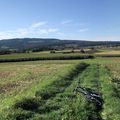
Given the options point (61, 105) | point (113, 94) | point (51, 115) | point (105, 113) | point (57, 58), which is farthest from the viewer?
point (57, 58)

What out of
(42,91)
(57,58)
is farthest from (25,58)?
(42,91)

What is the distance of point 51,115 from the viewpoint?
1330cm

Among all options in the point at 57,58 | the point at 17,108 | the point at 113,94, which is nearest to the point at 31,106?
the point at 17,108

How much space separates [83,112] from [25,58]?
74171mm

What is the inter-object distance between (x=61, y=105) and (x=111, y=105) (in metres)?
2.64

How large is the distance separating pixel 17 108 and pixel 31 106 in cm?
113

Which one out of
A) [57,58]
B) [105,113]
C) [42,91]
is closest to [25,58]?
[57,58]

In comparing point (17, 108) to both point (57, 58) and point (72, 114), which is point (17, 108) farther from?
point (57, 58)

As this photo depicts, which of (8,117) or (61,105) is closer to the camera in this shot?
(8,117)

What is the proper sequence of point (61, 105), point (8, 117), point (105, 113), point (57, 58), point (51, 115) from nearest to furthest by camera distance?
point (8, 117)
point (51, 115)
point (105, 113)
point (61, 105)
point (57, 58)

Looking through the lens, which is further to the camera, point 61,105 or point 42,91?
point 42,91

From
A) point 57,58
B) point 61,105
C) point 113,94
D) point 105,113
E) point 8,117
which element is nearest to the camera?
point 8,117

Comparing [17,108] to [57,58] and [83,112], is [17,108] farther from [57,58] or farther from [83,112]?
[57,58]

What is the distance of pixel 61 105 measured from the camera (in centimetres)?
1556
